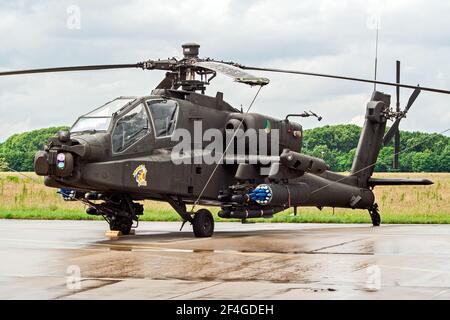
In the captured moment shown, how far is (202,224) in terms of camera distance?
1920 centimetres

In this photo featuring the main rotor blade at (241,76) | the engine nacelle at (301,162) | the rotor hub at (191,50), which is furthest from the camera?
the engine nacelle at (301,162)

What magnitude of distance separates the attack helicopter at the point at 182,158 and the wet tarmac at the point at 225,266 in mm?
889

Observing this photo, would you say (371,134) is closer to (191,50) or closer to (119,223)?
(191,50)

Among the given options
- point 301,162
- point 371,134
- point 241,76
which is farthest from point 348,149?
point 241,76

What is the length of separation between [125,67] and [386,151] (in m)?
85.3

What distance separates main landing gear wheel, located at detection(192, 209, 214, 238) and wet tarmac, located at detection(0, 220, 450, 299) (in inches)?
12.0

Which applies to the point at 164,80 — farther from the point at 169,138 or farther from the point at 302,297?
the point at 302,297

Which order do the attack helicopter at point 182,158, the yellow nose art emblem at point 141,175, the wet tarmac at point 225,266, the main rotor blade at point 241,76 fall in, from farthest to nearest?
the yellow nose art emblem at point 141,175
the attack helicopter at point 182,158
the main rotor blade at point 241,76
the wet tarmac at point 225,266

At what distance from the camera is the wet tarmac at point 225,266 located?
10.2 meters

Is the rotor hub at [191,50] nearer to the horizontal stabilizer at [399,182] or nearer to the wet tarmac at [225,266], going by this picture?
the wet tarmac at [225,266]

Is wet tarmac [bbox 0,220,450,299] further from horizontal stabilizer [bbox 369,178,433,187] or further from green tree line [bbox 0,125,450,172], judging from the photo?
green tree line [bbox 0,125,450,172]

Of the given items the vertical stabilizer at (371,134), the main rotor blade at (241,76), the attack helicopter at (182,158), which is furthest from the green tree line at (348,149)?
the main rotor blade at (241,76)

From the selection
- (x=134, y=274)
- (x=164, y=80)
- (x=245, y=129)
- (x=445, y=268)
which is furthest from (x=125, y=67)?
(x=445, y=268)
